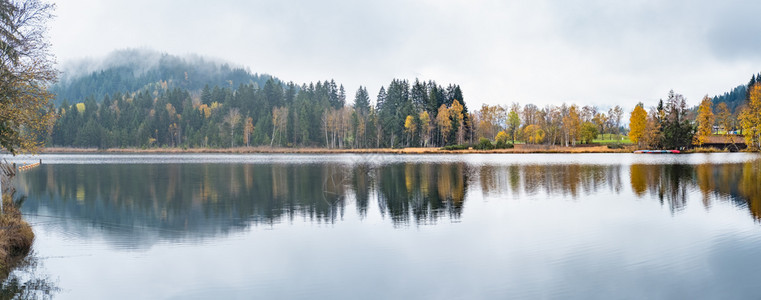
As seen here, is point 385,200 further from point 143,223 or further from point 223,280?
point 223,280

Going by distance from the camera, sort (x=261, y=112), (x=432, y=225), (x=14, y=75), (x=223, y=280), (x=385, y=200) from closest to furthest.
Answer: (x=223, y=280)
(x=14, y=75)
(x=432, y=225)
(x=385, y=200)
(x=261, y=112)

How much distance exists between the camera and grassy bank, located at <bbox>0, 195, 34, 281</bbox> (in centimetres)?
1235

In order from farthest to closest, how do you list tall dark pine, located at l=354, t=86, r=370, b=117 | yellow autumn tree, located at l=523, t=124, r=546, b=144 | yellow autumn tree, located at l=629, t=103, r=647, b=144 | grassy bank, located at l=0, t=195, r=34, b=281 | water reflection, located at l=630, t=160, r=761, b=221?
1. tall dark pine, located at l=354, t=86, r=370, b=117
2. yellow autumn tree, located at l=523, t=124, r=546, b=144
3. yellow autumn tree, located at l=629, t=103, r=647, b=144
4. water reflection, located at l=630, t=160, r=761, b=221
5. grassy bank, located at l=0, t=195, r=34, b=281

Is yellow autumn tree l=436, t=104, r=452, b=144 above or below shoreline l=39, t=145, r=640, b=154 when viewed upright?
above

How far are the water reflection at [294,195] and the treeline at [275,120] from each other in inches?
2692

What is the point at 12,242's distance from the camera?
13.8m

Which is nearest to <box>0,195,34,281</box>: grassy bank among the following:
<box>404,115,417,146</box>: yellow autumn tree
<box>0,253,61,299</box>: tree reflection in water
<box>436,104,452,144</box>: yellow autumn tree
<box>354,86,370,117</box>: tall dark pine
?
<box>0,253,61,299</box>: tree reflection in water

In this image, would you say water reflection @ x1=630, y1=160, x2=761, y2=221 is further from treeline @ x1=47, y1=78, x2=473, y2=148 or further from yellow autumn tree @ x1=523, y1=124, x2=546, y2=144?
yellow autumn tree @ x1=523, y1=124, x2=546, y2=144

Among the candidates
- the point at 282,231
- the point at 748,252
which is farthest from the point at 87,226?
the point at 748,252

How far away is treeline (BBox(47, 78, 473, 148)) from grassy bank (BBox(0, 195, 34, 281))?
89.1 m

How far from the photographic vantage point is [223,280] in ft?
37.0

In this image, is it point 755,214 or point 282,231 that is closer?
point 282,231

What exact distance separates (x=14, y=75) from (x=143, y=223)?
22.4 feet

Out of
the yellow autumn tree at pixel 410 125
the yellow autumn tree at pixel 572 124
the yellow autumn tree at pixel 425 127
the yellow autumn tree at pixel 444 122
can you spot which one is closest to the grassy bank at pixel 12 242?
the yellow autumn tree at pixel 444 122
